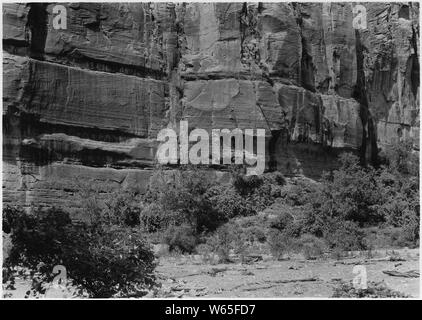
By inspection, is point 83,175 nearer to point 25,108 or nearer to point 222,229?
point 25,108

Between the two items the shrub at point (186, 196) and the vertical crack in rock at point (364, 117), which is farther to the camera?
the vertical crack in rock at point (364, 117)

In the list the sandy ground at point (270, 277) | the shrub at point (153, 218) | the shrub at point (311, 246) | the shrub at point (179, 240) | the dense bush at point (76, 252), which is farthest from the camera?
the shrub at point (153, 218)

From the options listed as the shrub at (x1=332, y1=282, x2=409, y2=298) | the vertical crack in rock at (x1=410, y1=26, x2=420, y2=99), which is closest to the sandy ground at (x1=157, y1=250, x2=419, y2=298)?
the shrub at (x1=332, y1=282, x2=409, y2=298)

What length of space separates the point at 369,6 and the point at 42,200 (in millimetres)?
26389

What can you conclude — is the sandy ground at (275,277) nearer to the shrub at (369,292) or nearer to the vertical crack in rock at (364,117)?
the shrub at (369,292)

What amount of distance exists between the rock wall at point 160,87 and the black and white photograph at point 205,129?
0.08 meters

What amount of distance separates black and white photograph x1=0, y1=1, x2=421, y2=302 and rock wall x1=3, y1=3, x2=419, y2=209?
0.25 feet

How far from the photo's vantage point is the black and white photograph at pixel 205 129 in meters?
33.8

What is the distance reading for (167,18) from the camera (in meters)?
40.3

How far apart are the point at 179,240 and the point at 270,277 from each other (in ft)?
34.8

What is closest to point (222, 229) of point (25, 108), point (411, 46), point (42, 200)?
point (42, 200)

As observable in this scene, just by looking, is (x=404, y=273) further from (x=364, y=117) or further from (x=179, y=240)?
(x=364, y=117)

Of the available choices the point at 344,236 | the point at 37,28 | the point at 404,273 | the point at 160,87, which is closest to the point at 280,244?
the point at 344,236

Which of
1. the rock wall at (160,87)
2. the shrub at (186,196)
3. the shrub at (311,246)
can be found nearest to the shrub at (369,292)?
the shrub at (311,246)
